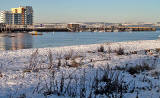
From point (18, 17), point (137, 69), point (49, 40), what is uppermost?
point (18, 17)

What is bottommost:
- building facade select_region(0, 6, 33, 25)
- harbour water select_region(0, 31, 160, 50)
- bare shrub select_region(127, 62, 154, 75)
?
harbour water select_region(0, 31, 160, 50)

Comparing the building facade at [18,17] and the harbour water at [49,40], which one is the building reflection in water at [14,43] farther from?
the building facade at [18,17]

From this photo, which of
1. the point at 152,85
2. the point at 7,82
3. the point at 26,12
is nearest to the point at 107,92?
the point at 152,85

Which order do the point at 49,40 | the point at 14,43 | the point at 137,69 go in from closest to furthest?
1. the point at 137,69
2. the point at 14,43
3. the point at 49,40

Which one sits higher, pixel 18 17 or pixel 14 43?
pixel 18 17

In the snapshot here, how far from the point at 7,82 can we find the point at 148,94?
116 inches

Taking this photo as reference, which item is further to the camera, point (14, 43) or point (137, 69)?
point (14, 43)

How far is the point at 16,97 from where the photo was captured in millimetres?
3697

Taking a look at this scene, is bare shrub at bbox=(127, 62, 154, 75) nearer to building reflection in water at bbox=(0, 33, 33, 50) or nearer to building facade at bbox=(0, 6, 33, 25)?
building reflection in water at bbox=(0, 33, 33, 50)

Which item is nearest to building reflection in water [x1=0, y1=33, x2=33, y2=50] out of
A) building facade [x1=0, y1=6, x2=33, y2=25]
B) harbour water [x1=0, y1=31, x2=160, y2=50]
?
harbour water [x1=0, y1=31, x2=160, y2=50]

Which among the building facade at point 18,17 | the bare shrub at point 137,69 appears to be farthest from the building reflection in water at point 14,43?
the building facade at point 18,17

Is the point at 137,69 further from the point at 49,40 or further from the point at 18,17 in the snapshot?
the point at 18,17

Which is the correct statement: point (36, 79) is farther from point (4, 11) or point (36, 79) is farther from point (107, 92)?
point (4, 11)

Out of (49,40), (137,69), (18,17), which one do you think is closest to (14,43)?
(49,40)
